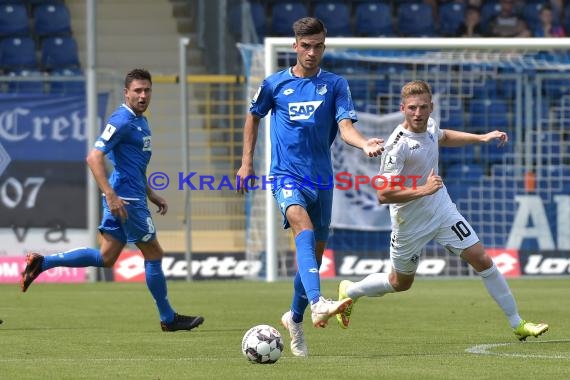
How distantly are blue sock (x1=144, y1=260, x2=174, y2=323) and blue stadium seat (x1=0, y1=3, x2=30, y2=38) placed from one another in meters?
13.6

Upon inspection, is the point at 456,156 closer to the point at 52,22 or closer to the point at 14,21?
the point at 52,22

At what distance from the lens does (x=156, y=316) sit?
518 inches

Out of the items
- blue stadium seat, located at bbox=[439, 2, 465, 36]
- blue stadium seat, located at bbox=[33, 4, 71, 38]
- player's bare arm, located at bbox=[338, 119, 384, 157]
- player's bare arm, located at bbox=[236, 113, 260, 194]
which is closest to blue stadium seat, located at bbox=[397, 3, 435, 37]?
blue stadium seat, located at bbox=[439, 2, 465, 36]

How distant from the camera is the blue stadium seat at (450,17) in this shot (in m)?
24.9

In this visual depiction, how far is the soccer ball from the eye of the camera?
28.4 feet

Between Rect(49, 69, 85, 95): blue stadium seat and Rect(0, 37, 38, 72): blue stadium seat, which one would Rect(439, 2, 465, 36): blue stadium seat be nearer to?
Rect(49, 69, 85, 95): blue stadium seat

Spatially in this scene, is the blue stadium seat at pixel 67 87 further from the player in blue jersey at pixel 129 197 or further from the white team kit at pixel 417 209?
the white team kit at pixel 417 209

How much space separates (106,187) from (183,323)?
51.5 inches

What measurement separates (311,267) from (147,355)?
4.20 feet

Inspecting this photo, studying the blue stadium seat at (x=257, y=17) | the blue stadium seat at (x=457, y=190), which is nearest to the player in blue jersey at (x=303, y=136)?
the blue stadium seat at (x=457, y=190)

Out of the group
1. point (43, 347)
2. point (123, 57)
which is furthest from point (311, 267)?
point (123, 57)

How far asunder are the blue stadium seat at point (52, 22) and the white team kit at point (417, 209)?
1529 cm

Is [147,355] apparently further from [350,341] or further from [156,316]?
[156,316]

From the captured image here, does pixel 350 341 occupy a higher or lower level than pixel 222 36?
lower
